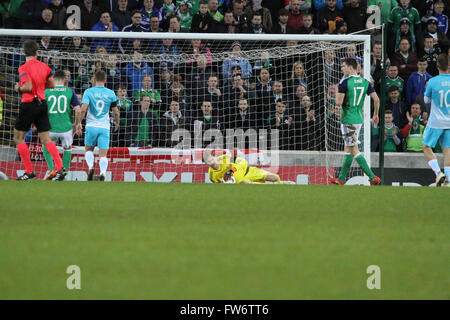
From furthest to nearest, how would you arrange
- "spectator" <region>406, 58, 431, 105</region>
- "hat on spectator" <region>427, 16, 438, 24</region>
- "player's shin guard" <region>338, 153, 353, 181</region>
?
"hat on spectator" <region>427, 16, 438, 24</region>, "spectator" <region>406, 58, 431, 105</region>, "player's shin guard" <region>338, 153, 353, 181</region>

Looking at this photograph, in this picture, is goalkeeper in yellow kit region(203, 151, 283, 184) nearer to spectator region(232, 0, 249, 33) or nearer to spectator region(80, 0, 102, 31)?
spectator region(232, 0, 249, 33)

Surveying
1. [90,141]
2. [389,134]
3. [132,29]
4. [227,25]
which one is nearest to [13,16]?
[132,29]

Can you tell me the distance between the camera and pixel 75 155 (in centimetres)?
1321

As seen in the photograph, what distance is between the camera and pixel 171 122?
13.5m

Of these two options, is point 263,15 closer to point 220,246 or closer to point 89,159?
point 89,159

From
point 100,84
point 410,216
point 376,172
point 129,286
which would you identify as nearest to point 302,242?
point 129,286

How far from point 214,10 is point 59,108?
167 inches

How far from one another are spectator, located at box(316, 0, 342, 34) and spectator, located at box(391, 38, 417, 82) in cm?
135

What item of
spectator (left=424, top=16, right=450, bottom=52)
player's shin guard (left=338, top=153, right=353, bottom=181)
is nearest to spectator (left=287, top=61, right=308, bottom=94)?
player's shin guard (left=338, top=153, right=353, bottom=181)

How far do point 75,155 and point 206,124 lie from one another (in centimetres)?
233

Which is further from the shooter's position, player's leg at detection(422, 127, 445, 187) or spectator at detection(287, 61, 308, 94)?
spectator at detection(287, 61, 308, 94)

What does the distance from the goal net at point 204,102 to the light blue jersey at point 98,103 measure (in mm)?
1255

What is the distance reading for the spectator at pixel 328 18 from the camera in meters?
15.1

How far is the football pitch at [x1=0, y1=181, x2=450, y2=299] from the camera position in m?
2.98
